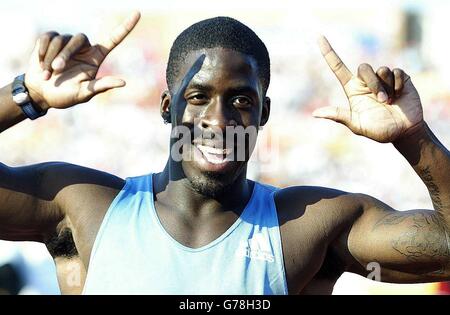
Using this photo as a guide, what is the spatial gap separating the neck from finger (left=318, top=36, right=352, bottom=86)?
0.57 meters

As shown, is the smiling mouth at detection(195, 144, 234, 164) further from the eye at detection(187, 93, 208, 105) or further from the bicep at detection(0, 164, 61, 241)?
the bicep at detection(0, 164, 61, 241)

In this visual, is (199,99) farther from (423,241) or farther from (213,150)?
(423,241)

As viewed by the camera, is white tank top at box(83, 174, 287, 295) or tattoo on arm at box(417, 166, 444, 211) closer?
white tank top at box(83, 174, 287, 295)

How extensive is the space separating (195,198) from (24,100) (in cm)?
84

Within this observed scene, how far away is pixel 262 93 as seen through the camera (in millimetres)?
3791

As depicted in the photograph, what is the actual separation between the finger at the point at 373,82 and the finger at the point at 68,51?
1.10 metres

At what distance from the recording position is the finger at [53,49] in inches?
132

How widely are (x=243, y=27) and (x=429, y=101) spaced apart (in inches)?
339

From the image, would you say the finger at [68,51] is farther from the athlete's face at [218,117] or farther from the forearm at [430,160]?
the forearm at [430,160]

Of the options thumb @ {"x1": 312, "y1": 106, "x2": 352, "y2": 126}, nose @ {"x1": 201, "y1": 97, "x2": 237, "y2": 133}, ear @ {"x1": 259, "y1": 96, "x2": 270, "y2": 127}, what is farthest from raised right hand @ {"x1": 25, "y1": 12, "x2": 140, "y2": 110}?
thumb @ {"x1": 312, "y1": 106, "x2": 352, "y2": 126}

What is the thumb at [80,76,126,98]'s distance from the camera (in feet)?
10.9

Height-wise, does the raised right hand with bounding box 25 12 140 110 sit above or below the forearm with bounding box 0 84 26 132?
above
